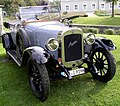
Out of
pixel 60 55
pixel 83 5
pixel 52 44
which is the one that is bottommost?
pixel 60 55

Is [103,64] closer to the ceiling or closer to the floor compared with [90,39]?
closer to the floor

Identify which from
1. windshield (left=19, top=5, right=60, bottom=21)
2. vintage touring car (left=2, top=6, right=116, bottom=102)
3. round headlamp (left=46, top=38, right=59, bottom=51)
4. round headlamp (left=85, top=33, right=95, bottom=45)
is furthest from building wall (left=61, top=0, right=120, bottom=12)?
round headlamp (left=46, top=38, right=59, bottom=51)

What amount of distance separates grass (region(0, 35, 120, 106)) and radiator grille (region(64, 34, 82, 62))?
0.60m

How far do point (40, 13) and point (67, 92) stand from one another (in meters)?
2.68

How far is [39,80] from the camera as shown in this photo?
3918 millimetres

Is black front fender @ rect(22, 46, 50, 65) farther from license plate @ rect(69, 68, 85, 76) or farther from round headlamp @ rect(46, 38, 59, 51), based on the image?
license plate @ rect(69, 68, 85, 76)

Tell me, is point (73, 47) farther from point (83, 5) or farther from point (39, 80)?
point (83, 5)

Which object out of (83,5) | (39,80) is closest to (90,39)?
(39,80)

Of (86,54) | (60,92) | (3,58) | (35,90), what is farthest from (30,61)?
(3,58)

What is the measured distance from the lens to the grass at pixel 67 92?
3857mm

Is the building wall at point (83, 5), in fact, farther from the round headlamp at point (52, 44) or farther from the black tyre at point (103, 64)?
the round headlamp at point (52, 44)

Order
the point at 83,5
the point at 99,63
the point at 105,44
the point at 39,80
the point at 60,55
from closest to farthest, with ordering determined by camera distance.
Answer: the point at 39,80 < the point at 60,55 < the point at 105,44 < the point at 99,63 < the point at 83,5

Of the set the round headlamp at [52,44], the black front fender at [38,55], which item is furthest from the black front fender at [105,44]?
the black front fender at [38,55]

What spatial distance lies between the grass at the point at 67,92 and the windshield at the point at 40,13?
167 centimetres
